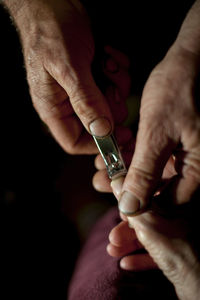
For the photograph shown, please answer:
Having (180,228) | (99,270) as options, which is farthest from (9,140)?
(180,228)

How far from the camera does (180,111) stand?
1.78 feet

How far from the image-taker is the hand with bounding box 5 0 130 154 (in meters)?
0.62

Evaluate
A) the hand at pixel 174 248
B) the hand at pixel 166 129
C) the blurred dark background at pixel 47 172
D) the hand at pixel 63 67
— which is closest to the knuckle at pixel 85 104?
the hand at pixel 63 67

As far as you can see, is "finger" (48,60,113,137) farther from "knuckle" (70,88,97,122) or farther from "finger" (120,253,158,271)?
"finger" (120,253,158,271)

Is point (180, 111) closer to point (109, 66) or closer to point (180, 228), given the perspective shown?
point (180, 228)

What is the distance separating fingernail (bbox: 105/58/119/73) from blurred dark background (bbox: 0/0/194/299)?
0.23 feet

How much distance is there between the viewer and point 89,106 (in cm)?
61

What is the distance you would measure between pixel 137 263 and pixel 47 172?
0.70 m

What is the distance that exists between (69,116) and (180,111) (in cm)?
39

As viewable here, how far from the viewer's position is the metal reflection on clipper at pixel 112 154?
65cm

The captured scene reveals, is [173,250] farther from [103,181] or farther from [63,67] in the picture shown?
[63,67]

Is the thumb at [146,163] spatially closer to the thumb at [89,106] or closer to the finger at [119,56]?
the thumb at [89,106]

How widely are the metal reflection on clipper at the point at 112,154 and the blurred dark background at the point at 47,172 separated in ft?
1.50

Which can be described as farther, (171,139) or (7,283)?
(7,283)
